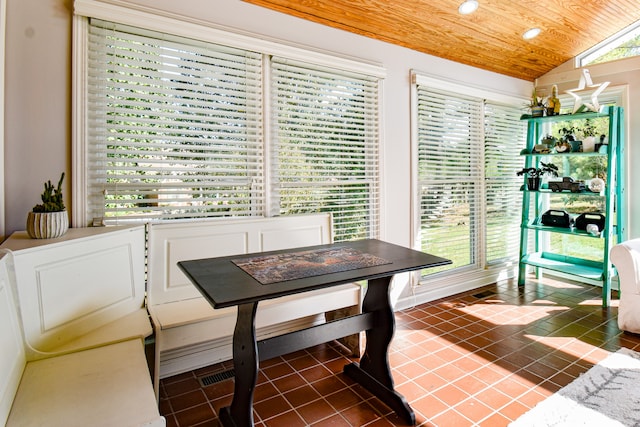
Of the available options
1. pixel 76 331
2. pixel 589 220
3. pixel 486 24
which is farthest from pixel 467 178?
pixel 76 331

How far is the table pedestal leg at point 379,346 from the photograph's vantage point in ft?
7.21

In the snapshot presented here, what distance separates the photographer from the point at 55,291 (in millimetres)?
1764

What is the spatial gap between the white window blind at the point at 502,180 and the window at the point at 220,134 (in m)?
1.84

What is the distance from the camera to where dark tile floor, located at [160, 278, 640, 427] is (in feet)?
6.77

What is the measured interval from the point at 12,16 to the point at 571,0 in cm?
432

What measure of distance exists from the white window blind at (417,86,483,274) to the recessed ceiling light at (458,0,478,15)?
764 mm

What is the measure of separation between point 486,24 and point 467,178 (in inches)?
62.0

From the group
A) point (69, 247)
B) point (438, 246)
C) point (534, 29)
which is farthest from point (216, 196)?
point (534, 29)

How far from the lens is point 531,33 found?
3768mm

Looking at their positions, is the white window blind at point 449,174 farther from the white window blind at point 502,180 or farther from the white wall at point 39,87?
the white wall at point 39,87

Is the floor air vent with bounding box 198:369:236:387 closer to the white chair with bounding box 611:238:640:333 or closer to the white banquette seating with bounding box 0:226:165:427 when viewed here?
the white banquette seating with bounding box 0:226:165:427

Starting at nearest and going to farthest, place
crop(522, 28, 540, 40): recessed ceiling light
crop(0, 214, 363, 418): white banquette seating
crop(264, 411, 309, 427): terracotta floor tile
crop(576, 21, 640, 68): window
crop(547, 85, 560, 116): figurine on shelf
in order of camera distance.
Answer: crop(0, 214, 363, 418): white banquette seating, crop(264, 411, 309, 427): terracotta floor tile, crop(522, 28, 540, 40): recessed ceiling light, crop(576, 21, 640, 68): window, crop(547, 85, 560, 116): figurine on shelf

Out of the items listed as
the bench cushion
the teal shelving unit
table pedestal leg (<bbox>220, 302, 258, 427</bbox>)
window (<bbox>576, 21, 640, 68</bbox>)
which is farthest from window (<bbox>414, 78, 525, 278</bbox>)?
the bench cushion

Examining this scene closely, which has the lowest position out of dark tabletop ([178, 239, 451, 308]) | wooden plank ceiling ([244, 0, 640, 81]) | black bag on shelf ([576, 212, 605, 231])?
dark tabletop ([178, 239, 451, 308])
